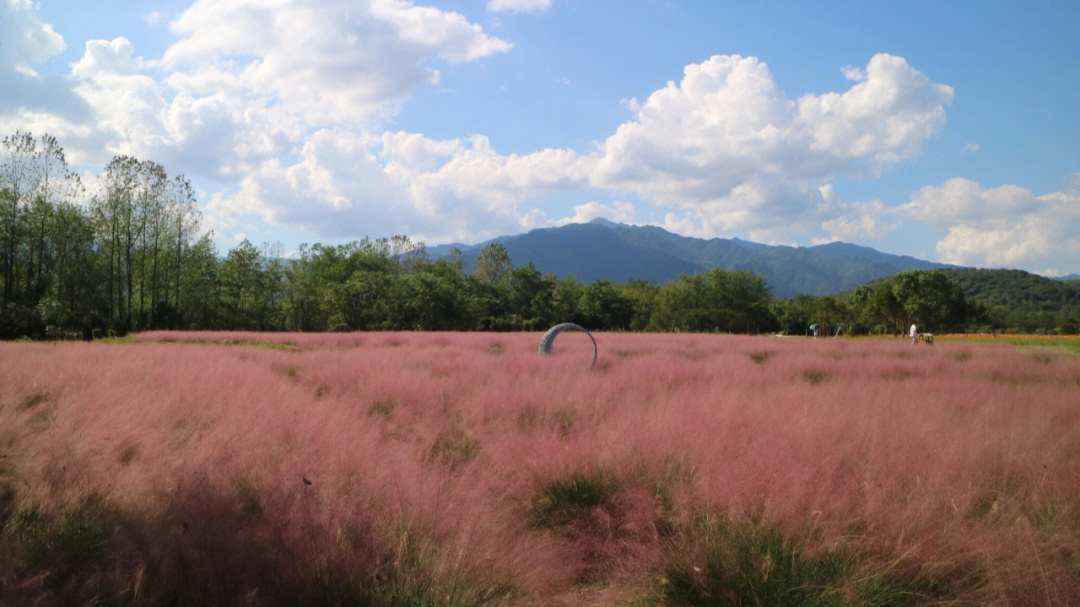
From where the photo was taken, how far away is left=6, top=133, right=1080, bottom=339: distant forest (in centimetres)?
3400

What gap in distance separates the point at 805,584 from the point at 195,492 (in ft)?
12.3

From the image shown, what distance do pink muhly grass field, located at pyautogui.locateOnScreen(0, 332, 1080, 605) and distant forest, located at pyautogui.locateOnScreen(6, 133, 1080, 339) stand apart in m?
22.8

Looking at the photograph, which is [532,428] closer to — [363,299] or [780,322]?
[363,299]

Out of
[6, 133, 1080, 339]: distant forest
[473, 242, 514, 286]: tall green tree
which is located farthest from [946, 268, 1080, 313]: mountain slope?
[473, 242, 514, 286]: tall green tree

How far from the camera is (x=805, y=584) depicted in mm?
3223

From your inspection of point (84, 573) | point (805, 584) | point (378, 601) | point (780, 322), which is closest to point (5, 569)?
point (84, 573)

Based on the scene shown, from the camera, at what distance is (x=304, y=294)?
5578cm

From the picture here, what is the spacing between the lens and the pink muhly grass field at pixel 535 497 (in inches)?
124

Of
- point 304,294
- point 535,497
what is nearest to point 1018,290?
point 304,294

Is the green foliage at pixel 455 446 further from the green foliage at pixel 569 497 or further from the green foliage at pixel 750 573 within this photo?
the green foliage at pixel 750 573

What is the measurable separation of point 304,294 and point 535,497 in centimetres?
5624

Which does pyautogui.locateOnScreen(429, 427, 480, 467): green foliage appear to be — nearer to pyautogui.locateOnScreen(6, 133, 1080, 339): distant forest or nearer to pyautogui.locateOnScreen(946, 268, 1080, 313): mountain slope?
pyautogui.locateOnScreen(6, 133, 1080, 339): distant forest

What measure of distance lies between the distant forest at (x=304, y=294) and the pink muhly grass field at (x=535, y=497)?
22.8 metres

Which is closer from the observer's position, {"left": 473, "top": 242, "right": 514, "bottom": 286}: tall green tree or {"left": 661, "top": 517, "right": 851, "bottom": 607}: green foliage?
{"left": 661, "top": 517, "right": 851, "bottom": 607}: green foliage
